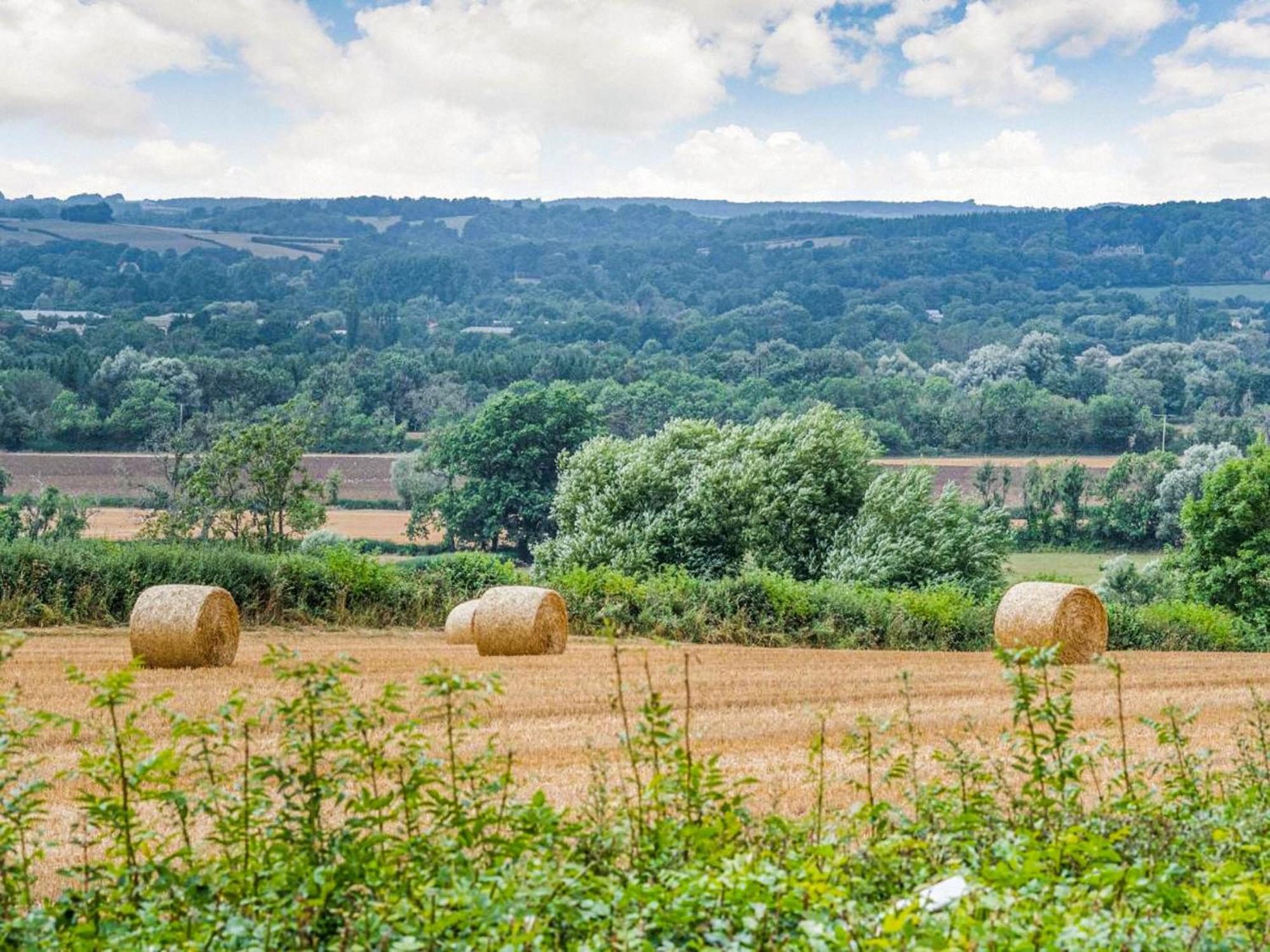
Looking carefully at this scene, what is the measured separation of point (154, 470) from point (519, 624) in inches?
2013

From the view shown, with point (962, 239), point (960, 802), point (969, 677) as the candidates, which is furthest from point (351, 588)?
point (962, 239)

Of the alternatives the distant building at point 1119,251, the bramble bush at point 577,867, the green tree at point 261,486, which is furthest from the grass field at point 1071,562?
the distant building at point 1119,251

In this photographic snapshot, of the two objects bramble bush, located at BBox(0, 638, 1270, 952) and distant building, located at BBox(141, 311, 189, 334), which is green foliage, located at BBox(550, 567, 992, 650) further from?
distant building, located at BBox(141, 311, 189, 334)

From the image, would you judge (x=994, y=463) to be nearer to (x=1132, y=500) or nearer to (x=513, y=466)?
(x=1132, y=500)

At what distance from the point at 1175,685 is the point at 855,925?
14863mm

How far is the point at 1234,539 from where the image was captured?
39.4 metres

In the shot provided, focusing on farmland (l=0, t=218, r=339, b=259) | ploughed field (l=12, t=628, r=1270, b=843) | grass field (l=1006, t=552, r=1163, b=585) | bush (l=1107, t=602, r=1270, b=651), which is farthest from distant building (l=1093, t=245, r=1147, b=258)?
ploughed field (l=12, t=628, r=1270, b=843)

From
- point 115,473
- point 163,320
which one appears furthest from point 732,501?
point 163,320

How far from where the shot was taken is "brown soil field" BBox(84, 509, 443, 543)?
182 ft

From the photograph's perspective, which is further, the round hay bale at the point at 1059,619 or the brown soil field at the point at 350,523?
the brown soil field at the point at 350,523

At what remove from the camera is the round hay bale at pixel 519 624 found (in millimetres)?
19703

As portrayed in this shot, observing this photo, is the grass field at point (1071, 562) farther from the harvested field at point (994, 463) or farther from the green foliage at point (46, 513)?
the green foliage at point (46, 513)

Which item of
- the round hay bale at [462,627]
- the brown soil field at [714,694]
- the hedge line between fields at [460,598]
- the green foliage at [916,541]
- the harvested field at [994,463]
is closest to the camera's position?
the brown soil field at [714,694]

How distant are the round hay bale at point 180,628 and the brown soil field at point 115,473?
41.7 metres
